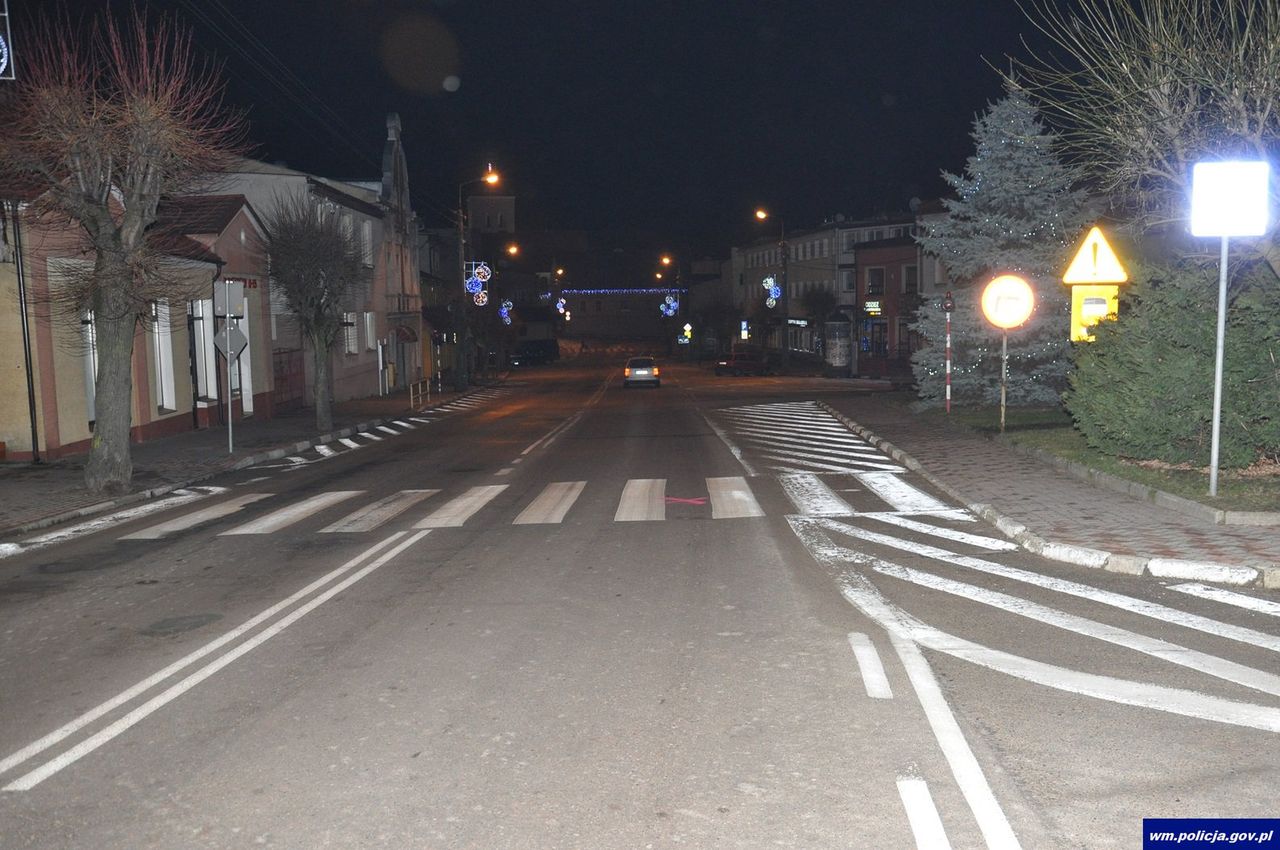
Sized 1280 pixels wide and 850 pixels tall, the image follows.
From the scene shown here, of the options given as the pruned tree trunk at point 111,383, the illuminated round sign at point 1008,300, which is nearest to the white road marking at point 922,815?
the pruned tree trunk at point 111,383

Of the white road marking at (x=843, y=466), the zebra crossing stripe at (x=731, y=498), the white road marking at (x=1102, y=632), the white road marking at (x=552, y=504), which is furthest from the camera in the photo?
the white road marking at (x=843, y=466)

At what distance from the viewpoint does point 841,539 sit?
1080 cm

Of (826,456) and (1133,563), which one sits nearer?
(1133,563)

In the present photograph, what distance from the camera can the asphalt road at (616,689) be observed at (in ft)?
14.7

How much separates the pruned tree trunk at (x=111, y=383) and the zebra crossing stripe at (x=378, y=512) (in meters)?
4.64

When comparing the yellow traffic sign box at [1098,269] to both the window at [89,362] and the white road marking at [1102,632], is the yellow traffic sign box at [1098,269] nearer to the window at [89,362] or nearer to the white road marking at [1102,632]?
the white road marking at [1102,632]

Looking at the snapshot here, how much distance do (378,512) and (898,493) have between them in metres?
7.02

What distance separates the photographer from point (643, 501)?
13625mm

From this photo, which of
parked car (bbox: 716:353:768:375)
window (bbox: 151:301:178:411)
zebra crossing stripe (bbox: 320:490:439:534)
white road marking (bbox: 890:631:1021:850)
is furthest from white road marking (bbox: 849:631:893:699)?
parked car (bbox: 716:353:768:375)

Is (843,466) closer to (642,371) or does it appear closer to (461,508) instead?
(461,508)

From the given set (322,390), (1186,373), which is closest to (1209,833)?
(1186,373)

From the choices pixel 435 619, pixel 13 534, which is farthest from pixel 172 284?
pixel 435 619

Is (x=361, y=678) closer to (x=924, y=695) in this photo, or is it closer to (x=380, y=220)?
(x=924, y=695)

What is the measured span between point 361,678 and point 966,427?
17.6 meters
